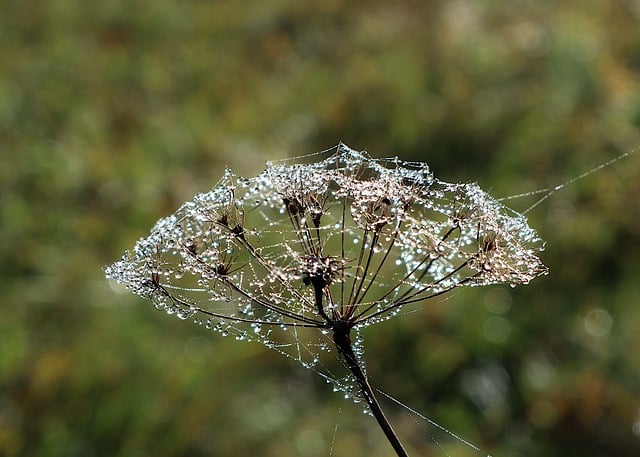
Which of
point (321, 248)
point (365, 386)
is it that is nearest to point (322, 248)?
point (321, 248)

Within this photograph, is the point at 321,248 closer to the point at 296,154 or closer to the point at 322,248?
the point at 322,248

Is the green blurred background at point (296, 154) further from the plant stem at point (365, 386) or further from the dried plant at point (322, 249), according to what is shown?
the plant stem at point (365, 386)

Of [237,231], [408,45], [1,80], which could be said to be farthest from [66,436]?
[408,45]

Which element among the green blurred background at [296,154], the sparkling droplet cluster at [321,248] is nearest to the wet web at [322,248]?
the sparkling droplet cluster at [321,248]

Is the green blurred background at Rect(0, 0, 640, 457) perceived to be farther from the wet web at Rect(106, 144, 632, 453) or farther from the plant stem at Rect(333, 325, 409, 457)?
the plant stem at Rect(333, 325, 409, 457)

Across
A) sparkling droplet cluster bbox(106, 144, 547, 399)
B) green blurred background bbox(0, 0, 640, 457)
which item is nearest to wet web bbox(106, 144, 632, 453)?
sparkling droplet cluster bbox(106, 144, 547, 399)

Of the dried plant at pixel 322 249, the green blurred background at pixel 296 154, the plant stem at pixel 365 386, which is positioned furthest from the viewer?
the green blurred background at pixel 296 154

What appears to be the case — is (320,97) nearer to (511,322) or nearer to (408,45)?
(408,45)
